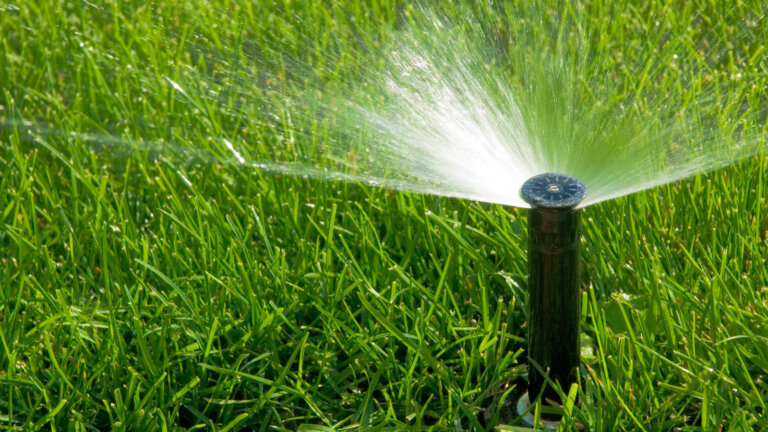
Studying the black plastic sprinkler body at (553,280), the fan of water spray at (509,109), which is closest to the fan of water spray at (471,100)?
the fan of water spray at (509,109)

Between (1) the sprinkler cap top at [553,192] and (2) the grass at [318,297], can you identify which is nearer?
(1) the sprinkler cap top at [553,192]

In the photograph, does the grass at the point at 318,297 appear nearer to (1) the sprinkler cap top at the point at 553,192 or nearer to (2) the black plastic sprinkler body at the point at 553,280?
(2) the black plastic sprinkler body at the point at 553,280

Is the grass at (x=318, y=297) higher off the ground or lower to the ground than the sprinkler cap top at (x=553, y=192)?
lower

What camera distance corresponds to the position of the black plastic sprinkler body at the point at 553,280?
1573 millimetres

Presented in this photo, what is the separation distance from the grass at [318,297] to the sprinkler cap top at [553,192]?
1.18 ft

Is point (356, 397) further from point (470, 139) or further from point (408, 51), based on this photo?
point (408, 51)

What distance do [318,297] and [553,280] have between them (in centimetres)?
64

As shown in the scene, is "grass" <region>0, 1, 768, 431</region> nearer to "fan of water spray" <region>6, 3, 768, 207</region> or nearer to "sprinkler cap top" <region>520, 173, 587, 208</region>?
"fan of water spray" <region>6, 3, 768, 207</region>

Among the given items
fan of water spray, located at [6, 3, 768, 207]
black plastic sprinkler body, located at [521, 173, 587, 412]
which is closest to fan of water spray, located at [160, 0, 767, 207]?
fan of water spray, located at [6, 3, 768, 207]

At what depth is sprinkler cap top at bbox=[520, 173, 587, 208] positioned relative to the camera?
5.07 ft

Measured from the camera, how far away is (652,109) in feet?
8.95

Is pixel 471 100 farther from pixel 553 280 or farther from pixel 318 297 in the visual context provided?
pixel 553 280

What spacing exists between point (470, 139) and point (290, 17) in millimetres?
1450

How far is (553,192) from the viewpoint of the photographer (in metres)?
1.57
